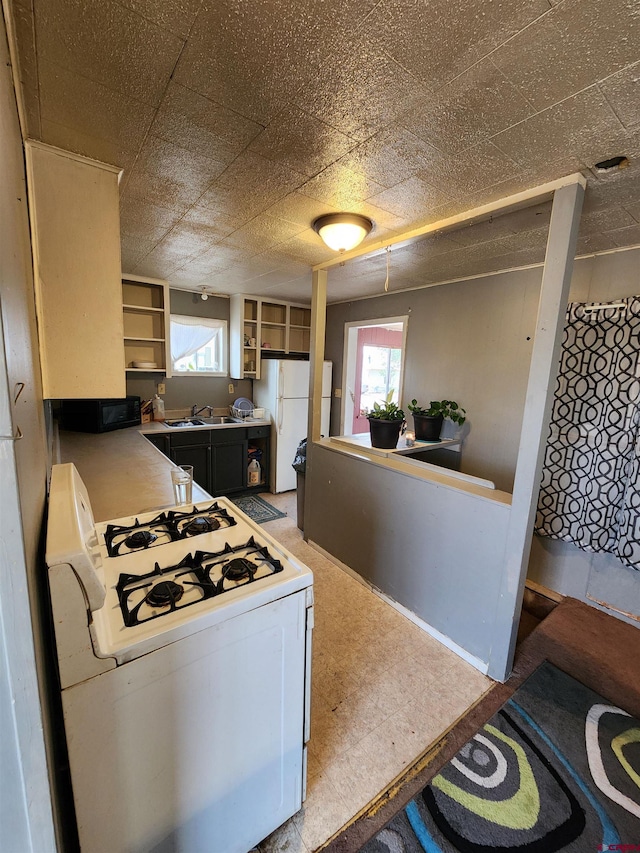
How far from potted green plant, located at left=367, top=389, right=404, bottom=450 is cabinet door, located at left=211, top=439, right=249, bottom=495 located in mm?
1906

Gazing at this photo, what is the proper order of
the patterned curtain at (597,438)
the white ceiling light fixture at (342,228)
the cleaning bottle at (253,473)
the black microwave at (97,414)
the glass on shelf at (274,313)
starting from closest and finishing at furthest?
the white ceiling light fixture at (342,228), the patterned curtain at (597,438), the black microwave at (97,414), the cleaning bottle at (253,473), the glass on shelf at (274,313)

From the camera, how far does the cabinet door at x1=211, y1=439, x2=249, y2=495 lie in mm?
3871

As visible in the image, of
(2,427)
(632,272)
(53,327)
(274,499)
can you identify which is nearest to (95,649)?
(2,427)

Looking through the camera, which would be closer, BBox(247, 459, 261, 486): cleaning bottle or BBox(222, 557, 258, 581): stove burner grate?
BBox(222, 557, 258, 581): stove burner grate

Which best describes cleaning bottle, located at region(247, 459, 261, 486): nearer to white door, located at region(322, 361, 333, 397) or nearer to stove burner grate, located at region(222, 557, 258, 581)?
white door, located at region(322, 361, 333, 397)

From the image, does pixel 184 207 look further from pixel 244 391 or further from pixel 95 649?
pixel 244 391

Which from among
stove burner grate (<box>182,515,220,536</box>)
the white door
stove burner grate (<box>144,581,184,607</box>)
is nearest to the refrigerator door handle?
the white door

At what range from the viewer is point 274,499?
13.5 ft

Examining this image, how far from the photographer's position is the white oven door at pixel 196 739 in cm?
80

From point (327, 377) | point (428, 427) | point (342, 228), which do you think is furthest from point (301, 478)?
point (342, 228)

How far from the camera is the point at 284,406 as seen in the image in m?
4.07

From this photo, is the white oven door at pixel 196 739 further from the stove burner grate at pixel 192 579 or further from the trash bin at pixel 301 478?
the trash bin at pixel 301 478

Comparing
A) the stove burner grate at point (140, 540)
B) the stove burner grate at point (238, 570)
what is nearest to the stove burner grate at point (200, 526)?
the stove burner grate at point (140, 540)

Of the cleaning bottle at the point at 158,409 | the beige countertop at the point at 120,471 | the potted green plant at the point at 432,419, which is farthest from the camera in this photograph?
the cleaning bottle at the point at 158,409
